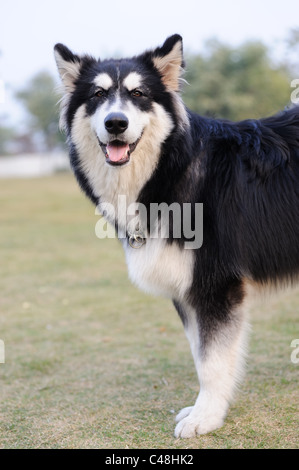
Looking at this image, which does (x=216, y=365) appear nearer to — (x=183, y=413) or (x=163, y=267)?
(x=183, y=413)

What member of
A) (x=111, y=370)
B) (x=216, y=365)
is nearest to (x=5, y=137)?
(x=111, y=370)

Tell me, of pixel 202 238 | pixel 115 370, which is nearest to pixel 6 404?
pixel 115 370

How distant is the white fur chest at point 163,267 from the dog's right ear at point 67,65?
3.98 feet

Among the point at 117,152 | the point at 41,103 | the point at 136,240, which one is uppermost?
the point at 117,152

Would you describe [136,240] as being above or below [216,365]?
above

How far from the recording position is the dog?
10.5ft

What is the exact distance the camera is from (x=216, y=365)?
10.5 feet

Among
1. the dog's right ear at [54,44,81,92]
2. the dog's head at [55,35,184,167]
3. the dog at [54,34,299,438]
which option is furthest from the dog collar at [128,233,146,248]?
the dog's right ear at [54,44,81,92]

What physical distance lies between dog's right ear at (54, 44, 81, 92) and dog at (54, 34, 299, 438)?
0.05 feet

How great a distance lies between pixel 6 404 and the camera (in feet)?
12.5

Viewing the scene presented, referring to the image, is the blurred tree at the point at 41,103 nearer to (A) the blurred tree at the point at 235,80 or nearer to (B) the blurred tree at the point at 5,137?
(A) the blurred tree at the point at 235,80

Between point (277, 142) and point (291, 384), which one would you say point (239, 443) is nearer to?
point (291, 384)

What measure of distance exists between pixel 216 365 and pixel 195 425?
399 millimetres

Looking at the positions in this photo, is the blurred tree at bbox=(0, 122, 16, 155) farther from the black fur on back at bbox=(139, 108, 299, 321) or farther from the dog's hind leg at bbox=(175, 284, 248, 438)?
the dog's hind leg at bbox=(175, 284, 248, 438)
